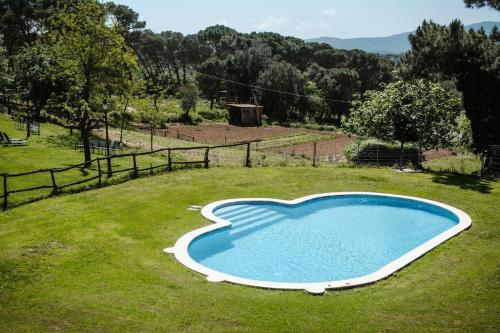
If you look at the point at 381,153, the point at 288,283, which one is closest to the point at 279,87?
the point at 381,153

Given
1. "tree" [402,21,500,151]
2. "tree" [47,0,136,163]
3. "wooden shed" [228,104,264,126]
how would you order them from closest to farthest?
"tree" [402,21,500,151]
"tree" [47,0,136,163]
"wooden shed" [228,104,264,126]

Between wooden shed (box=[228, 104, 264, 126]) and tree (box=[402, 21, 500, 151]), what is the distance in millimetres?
43229

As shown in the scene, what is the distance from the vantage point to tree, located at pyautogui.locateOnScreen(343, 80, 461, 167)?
23.3 meters

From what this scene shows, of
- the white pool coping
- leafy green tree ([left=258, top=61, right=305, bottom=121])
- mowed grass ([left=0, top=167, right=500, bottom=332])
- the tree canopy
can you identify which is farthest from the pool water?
leafy green tree ([left=258, top=61, right=305, bottom=121])

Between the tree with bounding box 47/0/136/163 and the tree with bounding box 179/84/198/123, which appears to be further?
the tree with bounding box 179/84/198/123

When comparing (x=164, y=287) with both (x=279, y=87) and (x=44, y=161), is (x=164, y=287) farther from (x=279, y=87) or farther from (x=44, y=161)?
(x=279, y=87)

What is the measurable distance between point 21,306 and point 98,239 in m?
3.85

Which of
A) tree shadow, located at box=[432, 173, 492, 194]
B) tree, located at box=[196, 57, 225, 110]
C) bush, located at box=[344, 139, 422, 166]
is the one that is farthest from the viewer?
tree, located at box=[196, 57, 225, 110]

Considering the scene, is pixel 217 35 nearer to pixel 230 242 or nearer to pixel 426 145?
pixel 426 145

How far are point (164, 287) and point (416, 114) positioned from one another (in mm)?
18257

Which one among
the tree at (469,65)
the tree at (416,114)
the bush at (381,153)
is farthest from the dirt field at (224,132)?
the tree at (469,65)

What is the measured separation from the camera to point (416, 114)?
2319 centimetres

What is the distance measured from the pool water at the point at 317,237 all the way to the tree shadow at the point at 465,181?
3358 mm

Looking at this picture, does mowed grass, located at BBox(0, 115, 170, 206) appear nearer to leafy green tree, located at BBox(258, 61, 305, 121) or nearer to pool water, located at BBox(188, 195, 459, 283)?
pool water, located at BBox(188, 195, 459, 283)
